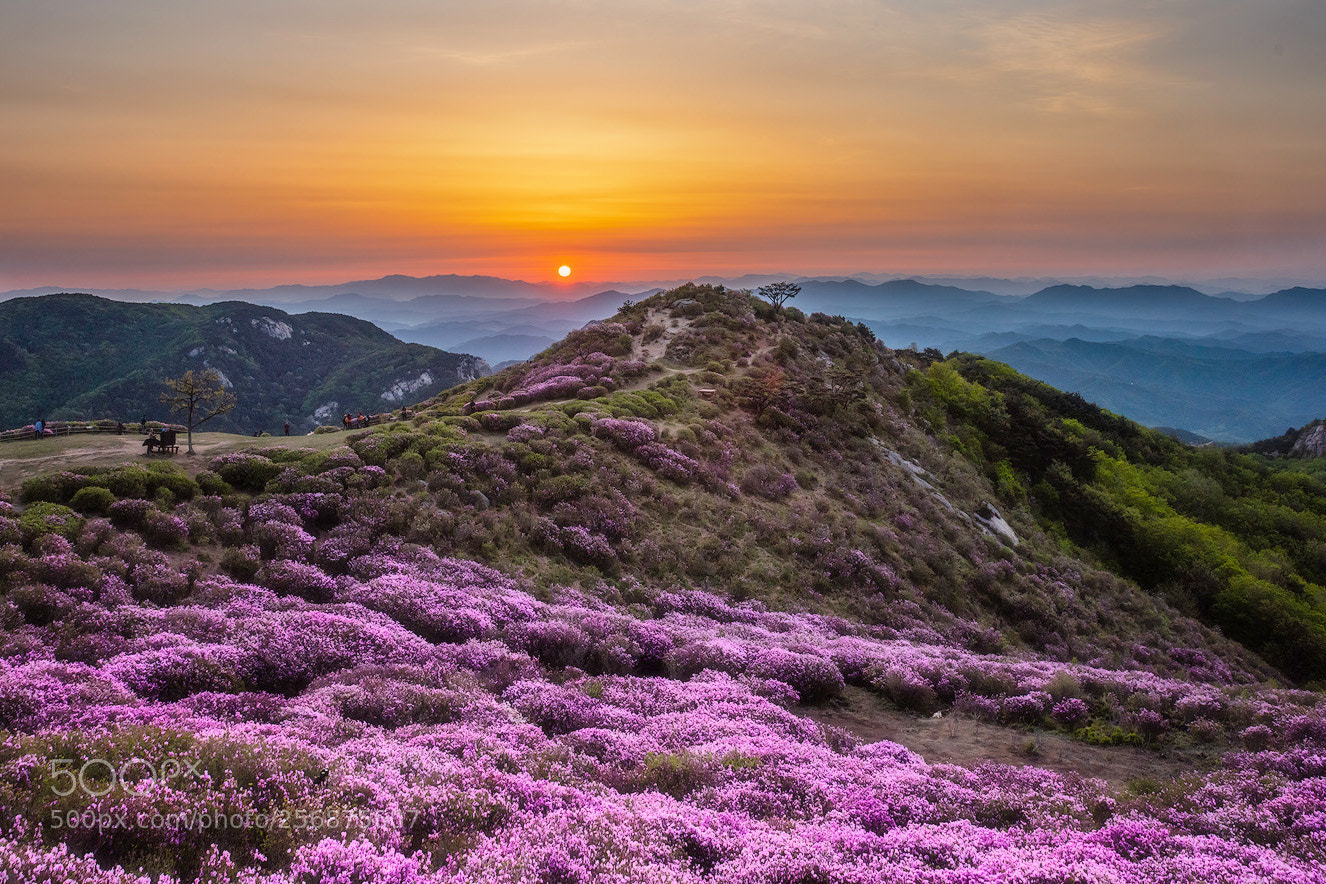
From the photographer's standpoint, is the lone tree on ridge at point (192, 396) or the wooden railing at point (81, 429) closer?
the lone tree on ridge at point (192, 396)

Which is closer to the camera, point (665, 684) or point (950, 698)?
point (665, 684)

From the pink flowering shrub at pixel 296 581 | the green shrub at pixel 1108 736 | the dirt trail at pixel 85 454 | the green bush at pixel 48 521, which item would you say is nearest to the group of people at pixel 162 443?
the dirt trail at pixel 85 454

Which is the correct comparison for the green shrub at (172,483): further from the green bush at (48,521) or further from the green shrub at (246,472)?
the green bush at (48,521)

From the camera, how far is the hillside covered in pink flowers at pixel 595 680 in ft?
20.3

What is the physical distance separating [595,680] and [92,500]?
12.9 m

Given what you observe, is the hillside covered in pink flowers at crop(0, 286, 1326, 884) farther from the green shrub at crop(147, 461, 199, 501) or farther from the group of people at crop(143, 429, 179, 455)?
the group of people at crop(143, 429, 179, 455)

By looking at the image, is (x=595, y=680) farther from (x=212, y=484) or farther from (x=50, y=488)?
(x=50, y=488)

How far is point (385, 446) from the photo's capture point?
21.7 m

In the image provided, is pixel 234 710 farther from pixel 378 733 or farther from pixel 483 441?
pixel 483 441

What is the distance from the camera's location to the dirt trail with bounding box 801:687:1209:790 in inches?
431

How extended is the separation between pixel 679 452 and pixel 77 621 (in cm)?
2076

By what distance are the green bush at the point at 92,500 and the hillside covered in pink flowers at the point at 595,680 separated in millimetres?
81

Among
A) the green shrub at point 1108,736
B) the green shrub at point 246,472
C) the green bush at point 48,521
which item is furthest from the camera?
the green shrub at point 246,472

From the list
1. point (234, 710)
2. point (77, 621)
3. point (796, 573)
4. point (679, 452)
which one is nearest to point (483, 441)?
point (679, 452)
